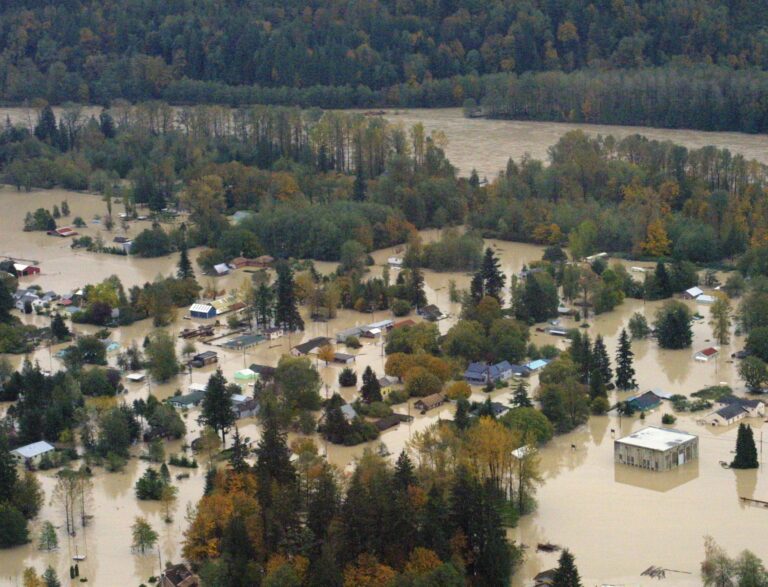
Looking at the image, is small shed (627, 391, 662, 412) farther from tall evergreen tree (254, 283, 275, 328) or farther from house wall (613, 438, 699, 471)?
tall evergreen tree (254, 283, 275, 328)

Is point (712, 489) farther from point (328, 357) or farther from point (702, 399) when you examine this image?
point (328, 357)

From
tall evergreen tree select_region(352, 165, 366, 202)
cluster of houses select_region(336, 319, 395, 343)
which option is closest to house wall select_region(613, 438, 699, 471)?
cluster of houses select_region(336, 319, 395, 343)

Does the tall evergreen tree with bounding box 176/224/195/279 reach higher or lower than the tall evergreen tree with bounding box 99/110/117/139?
lower

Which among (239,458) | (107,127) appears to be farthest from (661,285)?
(107,127)

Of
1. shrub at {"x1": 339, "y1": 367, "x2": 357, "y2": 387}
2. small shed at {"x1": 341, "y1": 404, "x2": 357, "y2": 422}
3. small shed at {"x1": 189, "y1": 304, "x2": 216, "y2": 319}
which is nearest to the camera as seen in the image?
small shed at {"x1": 341, "y1": 404, "x2": 357, "y2": 422}

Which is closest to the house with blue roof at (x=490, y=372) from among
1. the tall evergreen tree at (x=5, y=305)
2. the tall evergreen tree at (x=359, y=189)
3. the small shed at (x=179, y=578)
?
the small shed at (x=179, y=578)

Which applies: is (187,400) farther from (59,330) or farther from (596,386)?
(596,386)

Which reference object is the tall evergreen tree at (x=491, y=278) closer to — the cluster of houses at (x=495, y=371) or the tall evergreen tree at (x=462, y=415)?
the cluster of houses at (x=495, y=371)
